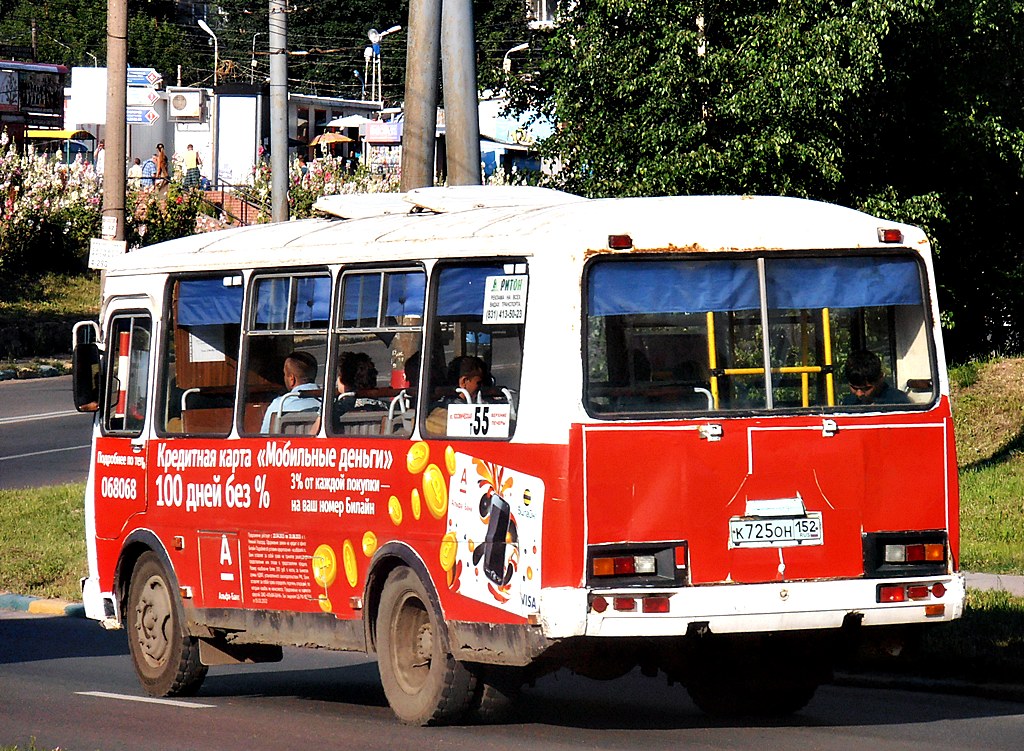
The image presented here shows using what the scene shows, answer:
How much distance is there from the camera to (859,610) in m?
9.16

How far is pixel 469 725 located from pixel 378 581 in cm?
93

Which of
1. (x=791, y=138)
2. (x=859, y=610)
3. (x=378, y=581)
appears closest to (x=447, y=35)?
(x=791, y=138)

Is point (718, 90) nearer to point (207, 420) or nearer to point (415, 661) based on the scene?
point (207, 420)

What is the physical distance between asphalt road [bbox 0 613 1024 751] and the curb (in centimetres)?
352

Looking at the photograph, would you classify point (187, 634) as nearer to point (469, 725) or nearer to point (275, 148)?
point (469, 725)

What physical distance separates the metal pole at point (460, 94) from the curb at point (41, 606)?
531cm

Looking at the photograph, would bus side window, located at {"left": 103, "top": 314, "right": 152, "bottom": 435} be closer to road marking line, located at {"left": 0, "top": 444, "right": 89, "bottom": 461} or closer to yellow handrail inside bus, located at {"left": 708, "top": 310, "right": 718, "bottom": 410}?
yellow handrail inside bus, located at {"left": 708, "top": 310, "right": 718, "bottom": 410}

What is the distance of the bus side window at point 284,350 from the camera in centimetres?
1080

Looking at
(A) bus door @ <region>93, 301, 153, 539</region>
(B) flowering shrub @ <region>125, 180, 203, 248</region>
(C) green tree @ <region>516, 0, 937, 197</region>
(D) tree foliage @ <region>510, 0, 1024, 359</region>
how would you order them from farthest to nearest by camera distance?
(B) flowering shrub @ <region>125, 180, 203, 248</region>
(D) tree foliage @ <region>510, 0, 1024, 359</region>
(C) green tree @ <region>516, 0, 937, 197</region>
(A) bus door @ <region>93, 301, 153, 539</region>

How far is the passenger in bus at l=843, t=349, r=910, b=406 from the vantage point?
31.2ft

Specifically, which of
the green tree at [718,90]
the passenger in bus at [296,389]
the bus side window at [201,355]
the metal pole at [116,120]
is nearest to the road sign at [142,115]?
the metal pole at [116,120]

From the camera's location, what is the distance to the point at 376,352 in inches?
411

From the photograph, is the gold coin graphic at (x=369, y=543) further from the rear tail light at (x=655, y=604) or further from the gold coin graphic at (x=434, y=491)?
the rear tail light at (x=655, y=604)

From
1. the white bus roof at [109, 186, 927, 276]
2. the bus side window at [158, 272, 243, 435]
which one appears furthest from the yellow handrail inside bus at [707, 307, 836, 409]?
the bus side window at [158, 272, 243, 435]
